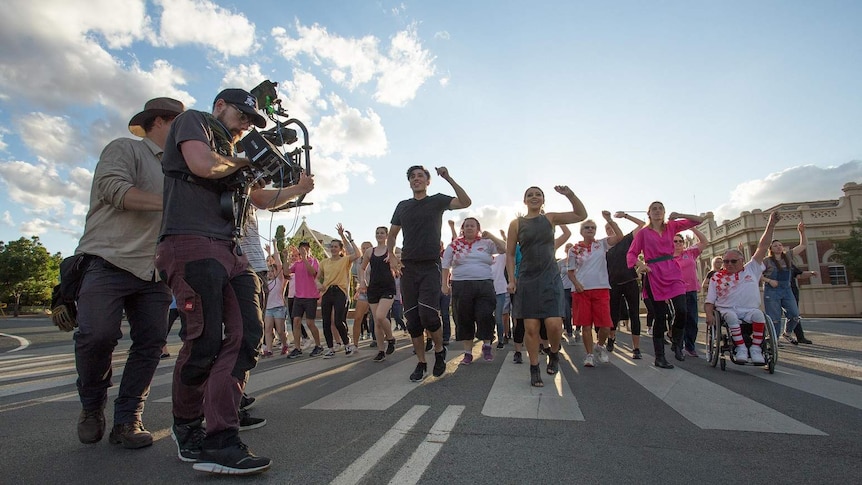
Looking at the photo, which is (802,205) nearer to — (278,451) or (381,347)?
(381,347)

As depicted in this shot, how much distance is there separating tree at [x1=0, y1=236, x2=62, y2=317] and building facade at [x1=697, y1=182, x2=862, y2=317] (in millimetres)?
65425

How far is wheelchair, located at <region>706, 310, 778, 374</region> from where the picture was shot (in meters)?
5.41

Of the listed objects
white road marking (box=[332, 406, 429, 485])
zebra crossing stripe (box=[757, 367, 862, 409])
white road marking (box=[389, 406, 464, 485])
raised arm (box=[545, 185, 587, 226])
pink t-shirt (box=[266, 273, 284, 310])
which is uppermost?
raised arm (box=[545, 185, 587, 226])

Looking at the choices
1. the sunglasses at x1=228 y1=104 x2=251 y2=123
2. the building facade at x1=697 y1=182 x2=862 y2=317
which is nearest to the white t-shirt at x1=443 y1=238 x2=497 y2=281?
the sunglasses at x1=228 y1=104 x2=251 y2=123

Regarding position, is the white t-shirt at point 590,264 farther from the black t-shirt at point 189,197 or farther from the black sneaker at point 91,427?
the black sneaker at point 91,427

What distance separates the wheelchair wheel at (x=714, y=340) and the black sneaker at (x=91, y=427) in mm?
6112

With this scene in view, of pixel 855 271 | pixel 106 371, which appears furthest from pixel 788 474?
pixel 855 271

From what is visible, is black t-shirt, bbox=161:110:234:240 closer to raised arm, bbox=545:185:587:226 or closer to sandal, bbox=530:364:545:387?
sandal, bbox=530:364:545:387

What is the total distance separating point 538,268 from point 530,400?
68.0 inches

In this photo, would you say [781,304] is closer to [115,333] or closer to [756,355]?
[756,355]

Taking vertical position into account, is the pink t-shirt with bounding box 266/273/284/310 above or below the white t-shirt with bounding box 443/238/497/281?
below

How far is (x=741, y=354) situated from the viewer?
550 cm

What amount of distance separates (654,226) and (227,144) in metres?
5.76

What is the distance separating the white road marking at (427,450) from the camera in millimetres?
2146
